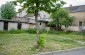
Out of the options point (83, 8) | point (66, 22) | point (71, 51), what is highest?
point (83, 8)

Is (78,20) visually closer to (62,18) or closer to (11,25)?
(62,18)

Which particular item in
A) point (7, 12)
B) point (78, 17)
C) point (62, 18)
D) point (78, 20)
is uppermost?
point (7, 12)

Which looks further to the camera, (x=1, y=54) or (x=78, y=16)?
(x=78, y=16)

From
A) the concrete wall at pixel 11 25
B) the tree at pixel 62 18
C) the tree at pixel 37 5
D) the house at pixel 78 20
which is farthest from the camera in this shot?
the house at pixel 78 20

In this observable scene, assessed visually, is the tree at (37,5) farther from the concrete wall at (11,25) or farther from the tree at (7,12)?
the tree at (7,12)

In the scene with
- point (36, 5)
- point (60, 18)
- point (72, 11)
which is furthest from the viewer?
point (72, 11)

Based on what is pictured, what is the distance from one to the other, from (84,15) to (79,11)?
1.75m

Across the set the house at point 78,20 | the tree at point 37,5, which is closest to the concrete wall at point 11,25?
the house at point 78,20

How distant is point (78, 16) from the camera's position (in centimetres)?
4538

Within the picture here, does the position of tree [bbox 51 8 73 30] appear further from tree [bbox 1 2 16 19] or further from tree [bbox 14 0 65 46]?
tree [bbox 14 0 65 46]

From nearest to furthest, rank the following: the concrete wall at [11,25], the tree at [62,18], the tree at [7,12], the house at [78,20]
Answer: the concrete wall at [11,25] < the tree at [62,18] < the house at [78,20] < the tree at [7,12]

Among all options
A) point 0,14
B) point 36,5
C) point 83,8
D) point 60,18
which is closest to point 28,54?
point 36,5

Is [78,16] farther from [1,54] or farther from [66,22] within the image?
[1,54]

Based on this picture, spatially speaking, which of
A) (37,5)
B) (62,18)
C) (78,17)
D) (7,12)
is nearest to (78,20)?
(78,17)
